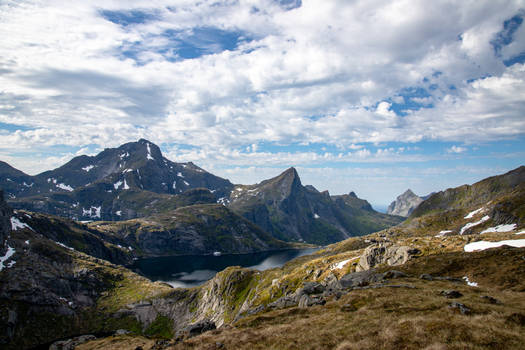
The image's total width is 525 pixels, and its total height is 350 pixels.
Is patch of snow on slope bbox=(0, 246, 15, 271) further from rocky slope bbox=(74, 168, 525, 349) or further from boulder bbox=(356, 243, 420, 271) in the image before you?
boulder bbox=(356, 243, 420, 271)

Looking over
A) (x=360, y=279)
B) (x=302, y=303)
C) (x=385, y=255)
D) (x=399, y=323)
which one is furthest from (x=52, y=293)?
(x=399, y=323)

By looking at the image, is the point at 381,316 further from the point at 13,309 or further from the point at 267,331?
the point at 13,309

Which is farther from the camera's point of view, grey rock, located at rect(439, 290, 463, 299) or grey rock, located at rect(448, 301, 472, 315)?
grey rock, located at rect(439, 290, 463, 299)

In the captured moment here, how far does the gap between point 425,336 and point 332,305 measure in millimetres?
18104

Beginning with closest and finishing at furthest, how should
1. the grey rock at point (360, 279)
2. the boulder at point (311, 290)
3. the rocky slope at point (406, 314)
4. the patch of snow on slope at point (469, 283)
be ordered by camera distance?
the rocky slope at point (406, 314) → the patch of snow on slope at point (469, 283) → the grey rock at point (360, 279) → the boulder at point (311, 290)

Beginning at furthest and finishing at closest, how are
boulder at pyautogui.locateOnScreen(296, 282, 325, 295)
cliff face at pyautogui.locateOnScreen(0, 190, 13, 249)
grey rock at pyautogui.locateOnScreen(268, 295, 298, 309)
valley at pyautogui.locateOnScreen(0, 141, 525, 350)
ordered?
1. cliff face at pyautogui.locateOnScreen(0, 190, 13, 249)
2. boulder at pyautogui.locateOnScreen(296, 282, 325, 295)
3. grey rock at pyautogui.locateOnScreen(268, 295, 298, 309)
4. valley at pyautogui.locateOnScreen(0, 141, 525, 350)

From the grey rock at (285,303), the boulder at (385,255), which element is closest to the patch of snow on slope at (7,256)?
the grey rock at (285,303)

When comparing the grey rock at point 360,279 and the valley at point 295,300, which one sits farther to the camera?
the grey rock at point 360,279

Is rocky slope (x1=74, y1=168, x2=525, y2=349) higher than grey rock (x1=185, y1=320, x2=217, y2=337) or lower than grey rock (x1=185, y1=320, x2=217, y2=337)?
higher

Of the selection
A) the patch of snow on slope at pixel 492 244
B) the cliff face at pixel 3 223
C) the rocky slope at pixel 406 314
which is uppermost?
the cliff face at pixel 3 223

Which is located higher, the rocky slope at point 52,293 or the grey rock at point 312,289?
the grey rock at point 312,289

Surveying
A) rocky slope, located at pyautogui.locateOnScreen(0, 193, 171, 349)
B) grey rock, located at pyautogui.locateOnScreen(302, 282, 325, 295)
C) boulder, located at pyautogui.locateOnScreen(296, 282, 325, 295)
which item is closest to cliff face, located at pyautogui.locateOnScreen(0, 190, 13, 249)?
rocky slope, located at pyautogui.locateOnScreen(0, 193, 171, 349)

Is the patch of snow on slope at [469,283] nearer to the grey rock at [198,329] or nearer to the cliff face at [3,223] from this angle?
the grey rock at [198,329]

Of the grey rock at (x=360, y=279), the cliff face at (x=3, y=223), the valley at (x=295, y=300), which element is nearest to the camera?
the valley at (x=295, y=300)
